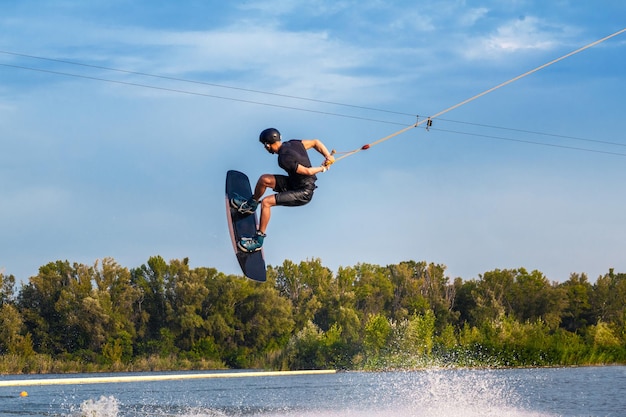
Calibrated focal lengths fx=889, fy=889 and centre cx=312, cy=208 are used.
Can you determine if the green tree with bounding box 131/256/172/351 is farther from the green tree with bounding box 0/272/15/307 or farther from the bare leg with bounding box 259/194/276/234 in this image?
the bare leg with bounding box 259/194/276/234

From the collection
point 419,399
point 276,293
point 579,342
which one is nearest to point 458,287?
point 276,293

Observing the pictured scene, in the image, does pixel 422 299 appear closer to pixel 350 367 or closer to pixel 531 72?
pixel 350 367

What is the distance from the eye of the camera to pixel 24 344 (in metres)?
51.2

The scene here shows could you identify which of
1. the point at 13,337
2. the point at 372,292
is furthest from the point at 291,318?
the point at 13,337

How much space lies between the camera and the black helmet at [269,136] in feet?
39.0

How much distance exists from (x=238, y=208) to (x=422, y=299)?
51.0 metres

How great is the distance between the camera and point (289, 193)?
39.8 ft

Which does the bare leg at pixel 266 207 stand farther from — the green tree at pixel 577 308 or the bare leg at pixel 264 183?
the green tree at pixel 577 308

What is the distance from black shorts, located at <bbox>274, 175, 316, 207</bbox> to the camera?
1213 cm

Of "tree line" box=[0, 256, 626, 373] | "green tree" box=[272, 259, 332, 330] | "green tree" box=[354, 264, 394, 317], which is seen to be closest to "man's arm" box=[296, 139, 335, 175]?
"tree line" box=[0, 256, 626, 373]

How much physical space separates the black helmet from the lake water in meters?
10.5

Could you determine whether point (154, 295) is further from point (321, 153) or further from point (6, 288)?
point (321, 153)

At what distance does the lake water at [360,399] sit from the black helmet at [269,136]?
10496 mm

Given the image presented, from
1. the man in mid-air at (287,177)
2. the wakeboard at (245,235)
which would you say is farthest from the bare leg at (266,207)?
the wakeboard at (245,235)
